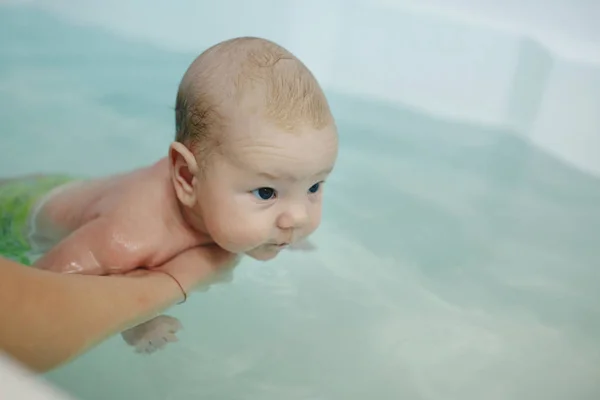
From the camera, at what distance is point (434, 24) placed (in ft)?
7.07

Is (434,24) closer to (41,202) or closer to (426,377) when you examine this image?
(426,377)

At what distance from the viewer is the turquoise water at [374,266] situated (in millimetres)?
1294

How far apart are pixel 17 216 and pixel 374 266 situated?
712mm

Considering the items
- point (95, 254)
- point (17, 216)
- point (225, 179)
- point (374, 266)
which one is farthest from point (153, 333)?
point (374, 266)

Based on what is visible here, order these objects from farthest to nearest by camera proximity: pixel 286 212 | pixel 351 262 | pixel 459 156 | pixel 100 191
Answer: pixel 459 156 < pixel 351 262 < pixel 100 191 < pixel 286 212

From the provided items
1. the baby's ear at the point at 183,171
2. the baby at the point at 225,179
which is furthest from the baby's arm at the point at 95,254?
the baby's ear at the point at 183,171

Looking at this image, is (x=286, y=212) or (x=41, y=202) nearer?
(x=286, y=212)

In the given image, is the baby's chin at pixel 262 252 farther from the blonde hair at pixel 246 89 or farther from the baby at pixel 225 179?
the blonde hair at pixel 246 89

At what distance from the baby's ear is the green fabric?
1.13 feet

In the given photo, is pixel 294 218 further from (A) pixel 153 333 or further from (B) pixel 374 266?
(B) pixel 374 266

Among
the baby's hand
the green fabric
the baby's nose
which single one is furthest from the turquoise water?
the baby's nose

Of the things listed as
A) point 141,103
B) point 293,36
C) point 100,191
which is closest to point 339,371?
point 100,191

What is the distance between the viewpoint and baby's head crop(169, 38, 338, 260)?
96cm

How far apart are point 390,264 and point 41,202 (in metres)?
0.72
